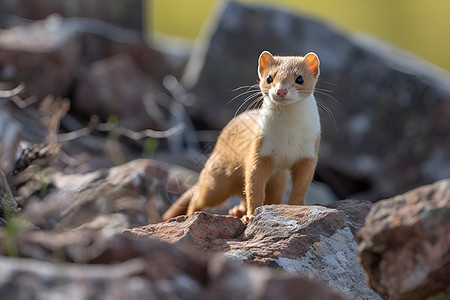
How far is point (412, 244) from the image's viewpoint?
1981 millimetres

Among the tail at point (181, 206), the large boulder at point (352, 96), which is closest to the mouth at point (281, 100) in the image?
the tail at point (181, 206)

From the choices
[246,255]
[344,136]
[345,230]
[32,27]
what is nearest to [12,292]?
[246,255]

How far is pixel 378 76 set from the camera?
24.6 ft

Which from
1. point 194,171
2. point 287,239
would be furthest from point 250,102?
point 287,239

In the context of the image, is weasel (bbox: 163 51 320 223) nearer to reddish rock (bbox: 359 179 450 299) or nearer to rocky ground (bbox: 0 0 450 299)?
rocky ground (bbox: 0 0 450 299)

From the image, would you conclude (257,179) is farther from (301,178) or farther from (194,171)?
(194,171)

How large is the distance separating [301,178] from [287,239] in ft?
3.31

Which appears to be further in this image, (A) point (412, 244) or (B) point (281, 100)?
(B) point (281, 100)

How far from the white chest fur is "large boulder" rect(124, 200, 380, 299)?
64 cm

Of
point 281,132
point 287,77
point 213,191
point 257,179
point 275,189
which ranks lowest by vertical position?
point 213,191

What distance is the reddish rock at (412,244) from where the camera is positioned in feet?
6.37

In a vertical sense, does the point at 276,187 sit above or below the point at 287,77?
below

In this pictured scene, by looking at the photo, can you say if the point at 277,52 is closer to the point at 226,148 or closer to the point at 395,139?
the point at 395,139

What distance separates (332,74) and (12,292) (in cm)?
644
